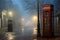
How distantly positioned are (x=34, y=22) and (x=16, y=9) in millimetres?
5945

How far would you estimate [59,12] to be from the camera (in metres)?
32.2

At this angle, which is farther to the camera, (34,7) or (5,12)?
(5,12)

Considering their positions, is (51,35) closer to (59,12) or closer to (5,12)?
(59,12)

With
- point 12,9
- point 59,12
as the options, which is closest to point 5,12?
point 12,9

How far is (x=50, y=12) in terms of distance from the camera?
17.9m

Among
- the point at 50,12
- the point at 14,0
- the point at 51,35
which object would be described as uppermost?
the point at 14,0

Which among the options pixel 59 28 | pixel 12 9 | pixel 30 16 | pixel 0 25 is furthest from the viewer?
pixel 12 9

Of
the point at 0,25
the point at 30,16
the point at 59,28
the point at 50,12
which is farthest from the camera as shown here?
the point at 30,16

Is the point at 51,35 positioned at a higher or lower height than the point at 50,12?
lower

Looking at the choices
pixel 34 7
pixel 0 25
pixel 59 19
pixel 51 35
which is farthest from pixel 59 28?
pixel 51 35

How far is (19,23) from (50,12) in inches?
1002

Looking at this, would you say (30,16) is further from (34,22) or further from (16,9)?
(16,9)

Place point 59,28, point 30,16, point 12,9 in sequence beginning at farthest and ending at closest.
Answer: point 12,9
point 30,16
point 59,28

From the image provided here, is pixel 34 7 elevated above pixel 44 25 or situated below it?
above
